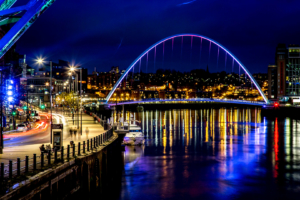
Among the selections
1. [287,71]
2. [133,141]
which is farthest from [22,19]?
[287,71]

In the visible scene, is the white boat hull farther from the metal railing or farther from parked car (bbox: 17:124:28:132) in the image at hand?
the metal railing

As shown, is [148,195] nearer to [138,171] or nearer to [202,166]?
[138,171]

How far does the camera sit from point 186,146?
46.2 m

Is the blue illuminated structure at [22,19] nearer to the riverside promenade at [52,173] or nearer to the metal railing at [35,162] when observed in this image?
the riverside promenade at [52,173]

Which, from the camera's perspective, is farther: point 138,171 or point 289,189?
point 138,171

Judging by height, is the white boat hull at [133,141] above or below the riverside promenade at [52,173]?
below

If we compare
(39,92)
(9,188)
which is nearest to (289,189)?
(9,188)

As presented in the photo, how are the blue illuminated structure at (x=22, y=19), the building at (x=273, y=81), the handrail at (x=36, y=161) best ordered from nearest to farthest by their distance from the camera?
the blue illuminated structure at (x=22, y=19) → the handrail at (x=36, y=161) → the building at (x=273, y=81)

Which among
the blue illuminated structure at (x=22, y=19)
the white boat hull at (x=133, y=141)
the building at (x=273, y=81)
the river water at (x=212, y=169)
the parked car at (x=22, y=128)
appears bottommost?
the river water at (x=212, y=169)

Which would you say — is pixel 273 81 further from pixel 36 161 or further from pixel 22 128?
pixel 36 161

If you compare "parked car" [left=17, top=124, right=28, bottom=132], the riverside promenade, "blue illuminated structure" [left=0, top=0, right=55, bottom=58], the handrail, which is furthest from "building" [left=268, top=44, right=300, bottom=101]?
"blue illuminated structure" [left=0, top=0, right=55, bottom=58]

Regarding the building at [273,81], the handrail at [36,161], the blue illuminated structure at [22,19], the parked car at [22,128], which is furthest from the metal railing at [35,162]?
the building at [273,81]

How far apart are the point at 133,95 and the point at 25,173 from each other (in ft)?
533

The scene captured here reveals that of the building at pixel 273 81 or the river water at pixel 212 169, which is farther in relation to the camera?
the building at pixel 273 81
